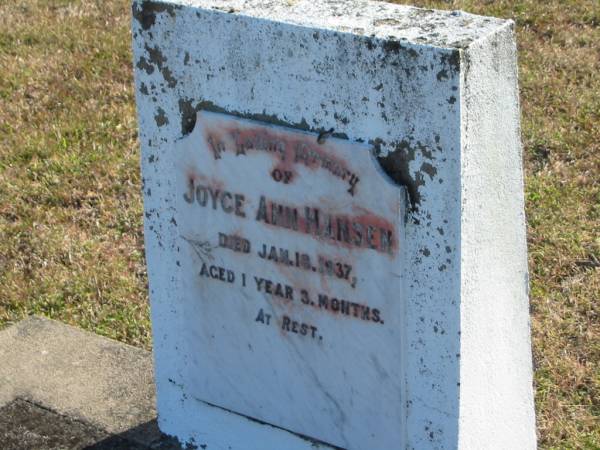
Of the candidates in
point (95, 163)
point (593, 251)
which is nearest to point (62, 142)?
point (95, 163)

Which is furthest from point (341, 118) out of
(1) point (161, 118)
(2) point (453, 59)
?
(1) point (161, 118)

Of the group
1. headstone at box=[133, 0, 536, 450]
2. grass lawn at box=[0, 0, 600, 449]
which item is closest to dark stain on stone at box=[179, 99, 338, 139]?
headstone at box=[133, 0, 536, 450]

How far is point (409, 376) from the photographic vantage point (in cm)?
274

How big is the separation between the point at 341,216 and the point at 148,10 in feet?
2.28

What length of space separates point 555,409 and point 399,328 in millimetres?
1022

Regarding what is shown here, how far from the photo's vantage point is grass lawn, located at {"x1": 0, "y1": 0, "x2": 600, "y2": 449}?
3.89m

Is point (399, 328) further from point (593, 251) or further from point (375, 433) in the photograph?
point (593, 251)

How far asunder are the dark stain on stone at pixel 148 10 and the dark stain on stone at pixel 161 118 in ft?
0.70

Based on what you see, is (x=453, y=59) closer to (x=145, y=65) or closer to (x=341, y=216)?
(x=341, y=216)

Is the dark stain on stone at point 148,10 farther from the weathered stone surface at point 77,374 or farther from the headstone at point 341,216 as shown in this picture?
the weathered stone surface at point 77,374

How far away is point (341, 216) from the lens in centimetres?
266

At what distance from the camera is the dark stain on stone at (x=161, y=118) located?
2.92 meters

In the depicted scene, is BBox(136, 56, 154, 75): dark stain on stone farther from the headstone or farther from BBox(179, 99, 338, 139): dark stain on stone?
BBox(179, 99, 338, 139): dark stain on stone

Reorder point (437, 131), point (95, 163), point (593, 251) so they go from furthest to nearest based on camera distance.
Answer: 1. point (95, 163)
2. point (593, 251)
3. point (437, 131)
